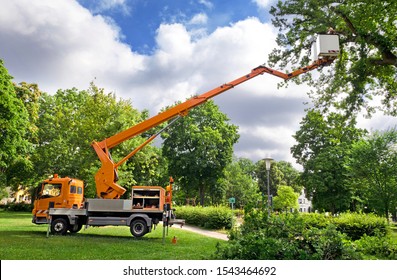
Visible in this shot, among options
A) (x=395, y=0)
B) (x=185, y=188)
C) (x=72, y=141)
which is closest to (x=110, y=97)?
(x=72, y=141)

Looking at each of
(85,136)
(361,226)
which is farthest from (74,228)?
(85,136)

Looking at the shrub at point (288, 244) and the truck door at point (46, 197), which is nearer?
the shrub at point (288, 244)

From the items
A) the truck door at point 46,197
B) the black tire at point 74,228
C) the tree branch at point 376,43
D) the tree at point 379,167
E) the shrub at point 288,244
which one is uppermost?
the tree branch at point 376,43

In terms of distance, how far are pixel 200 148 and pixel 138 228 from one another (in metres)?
24.6

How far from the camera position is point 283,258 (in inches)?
245

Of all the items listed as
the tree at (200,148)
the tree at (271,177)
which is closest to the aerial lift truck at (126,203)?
the tree at (200,148)

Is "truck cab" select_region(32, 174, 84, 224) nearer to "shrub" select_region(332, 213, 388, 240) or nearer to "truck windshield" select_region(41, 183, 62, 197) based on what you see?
"truck windshield" select_region(41, 183, 62, 197)

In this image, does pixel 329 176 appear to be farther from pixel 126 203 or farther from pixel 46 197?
pixel 46 197

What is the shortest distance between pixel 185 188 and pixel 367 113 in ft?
91.7

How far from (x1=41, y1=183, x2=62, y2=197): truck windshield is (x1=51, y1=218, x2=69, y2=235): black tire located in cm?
137

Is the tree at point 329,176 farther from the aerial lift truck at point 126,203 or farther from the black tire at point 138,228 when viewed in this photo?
the black tire at point 138,228

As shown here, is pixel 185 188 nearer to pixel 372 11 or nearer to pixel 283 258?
pixel 372 11

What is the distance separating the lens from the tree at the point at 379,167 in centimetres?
2533

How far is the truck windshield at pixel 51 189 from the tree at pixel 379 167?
20.7m
